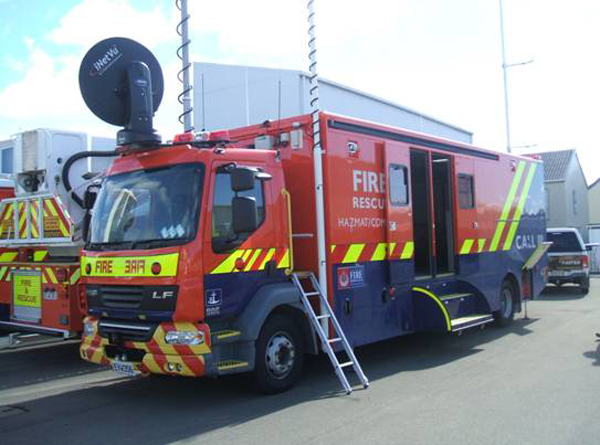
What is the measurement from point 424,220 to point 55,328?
6138mm

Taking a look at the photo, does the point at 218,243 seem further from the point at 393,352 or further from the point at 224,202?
the point at 393,352

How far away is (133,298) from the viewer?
20.3 ft

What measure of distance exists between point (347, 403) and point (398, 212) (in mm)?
3155

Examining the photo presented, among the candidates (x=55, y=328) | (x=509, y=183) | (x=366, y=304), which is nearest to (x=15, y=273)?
(x=55, y=328)

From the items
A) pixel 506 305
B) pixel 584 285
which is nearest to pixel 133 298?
pixel 506 305

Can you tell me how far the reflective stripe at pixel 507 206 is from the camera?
1096cm

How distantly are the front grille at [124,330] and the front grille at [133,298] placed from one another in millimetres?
158

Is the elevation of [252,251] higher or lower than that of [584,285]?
higher

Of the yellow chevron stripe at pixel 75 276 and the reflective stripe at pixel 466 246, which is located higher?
the reflective stripe at pixel 466 246

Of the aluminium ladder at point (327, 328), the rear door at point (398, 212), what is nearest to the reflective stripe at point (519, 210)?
the rear door at point (398, 212)

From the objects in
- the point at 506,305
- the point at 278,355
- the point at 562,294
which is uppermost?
the point at 278,355

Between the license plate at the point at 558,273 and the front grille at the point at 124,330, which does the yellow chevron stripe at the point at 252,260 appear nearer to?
the front grille at the point at 124,330

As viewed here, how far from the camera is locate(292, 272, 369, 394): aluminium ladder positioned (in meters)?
6.70

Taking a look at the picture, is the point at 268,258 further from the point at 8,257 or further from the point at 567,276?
the point at 567,276
